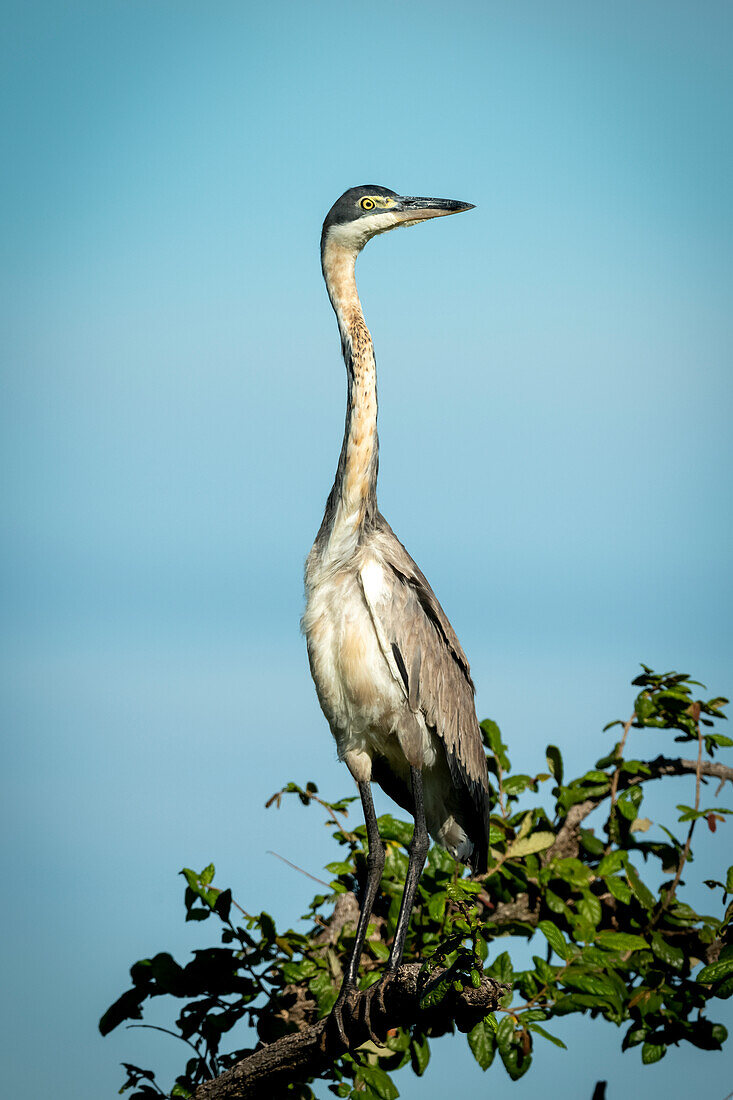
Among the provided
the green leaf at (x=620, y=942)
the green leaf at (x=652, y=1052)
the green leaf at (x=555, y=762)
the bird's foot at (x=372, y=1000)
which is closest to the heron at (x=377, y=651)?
the bird's foot at (x=372, y=1000)

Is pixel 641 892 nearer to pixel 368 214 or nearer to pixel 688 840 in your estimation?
pixel 688 840

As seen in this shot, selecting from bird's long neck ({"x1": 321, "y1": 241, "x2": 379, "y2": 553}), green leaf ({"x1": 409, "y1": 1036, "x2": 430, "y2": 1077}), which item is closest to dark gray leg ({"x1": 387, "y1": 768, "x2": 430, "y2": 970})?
green leaf ({"x1": 409, "y1": 1036, "x2": 430, "y2": 1077})

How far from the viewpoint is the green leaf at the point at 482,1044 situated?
103 inches

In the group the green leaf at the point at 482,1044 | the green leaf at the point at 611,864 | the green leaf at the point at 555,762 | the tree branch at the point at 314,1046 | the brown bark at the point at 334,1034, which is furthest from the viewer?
the green leaf at the point at 555,762

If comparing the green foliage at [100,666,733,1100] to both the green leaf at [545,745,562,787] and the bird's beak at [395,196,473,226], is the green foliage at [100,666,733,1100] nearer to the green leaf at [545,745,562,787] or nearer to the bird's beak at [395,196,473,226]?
the green leaf at [545,745,562,787]

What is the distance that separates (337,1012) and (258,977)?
558mm

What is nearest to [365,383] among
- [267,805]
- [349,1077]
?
[267,805]

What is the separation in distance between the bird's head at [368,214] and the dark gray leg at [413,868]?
1.87 meters

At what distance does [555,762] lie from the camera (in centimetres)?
377

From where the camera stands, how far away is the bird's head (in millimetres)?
3406

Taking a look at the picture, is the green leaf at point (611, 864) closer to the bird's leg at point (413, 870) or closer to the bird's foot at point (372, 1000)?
the bird's leg at point (413, 870)

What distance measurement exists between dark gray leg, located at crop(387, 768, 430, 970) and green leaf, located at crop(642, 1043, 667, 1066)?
89cm

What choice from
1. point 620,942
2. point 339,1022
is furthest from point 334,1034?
point 620,942

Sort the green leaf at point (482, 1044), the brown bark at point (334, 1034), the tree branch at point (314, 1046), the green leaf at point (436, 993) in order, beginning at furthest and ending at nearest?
the green leaf at point (482, 1044)
the tree branch at point (314, 1046)
the brown bark at point (334, 1034)
the green leaf at point (436, 993)
